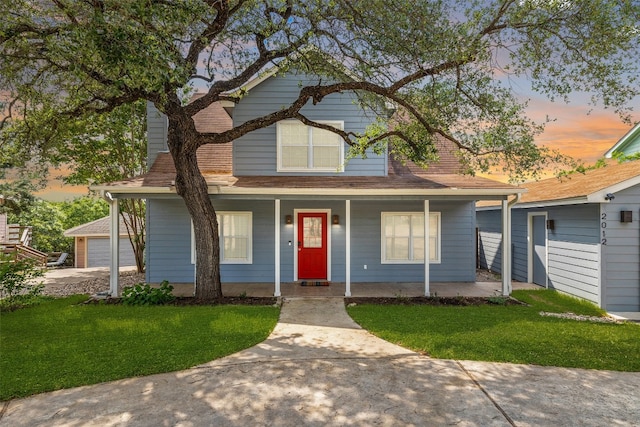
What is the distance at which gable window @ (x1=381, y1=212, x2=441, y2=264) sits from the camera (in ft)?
32.5

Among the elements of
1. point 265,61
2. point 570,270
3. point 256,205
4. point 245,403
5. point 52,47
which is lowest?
point 245,403

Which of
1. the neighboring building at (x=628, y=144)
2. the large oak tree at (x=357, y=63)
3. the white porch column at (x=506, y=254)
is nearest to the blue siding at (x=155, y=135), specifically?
the large oak tree at (x=357, y=63)

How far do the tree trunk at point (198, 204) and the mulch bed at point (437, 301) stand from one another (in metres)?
2.98

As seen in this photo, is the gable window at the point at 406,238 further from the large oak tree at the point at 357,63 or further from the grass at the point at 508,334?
the grass at the point at 508,334

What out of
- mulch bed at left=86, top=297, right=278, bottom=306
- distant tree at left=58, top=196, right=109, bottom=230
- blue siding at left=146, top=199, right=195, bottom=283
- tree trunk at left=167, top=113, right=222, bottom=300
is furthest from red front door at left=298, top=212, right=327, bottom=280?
distant tree at left=58, top=196, right=109, bottom=230

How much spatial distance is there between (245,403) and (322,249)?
6.50 meters

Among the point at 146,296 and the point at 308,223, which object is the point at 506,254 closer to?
the point at 308,223

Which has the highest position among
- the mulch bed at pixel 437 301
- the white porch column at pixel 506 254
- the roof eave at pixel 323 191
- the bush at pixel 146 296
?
the roof eave at pixel 323 191

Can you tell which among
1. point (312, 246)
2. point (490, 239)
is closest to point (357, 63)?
point (312, 246)

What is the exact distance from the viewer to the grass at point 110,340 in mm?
4059

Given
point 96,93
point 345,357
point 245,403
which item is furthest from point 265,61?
point 245,403

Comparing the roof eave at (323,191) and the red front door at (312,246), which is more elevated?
the roof eave at (323,191)

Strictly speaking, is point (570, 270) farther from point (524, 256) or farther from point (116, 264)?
point (116, 264)

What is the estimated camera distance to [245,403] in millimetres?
3477
